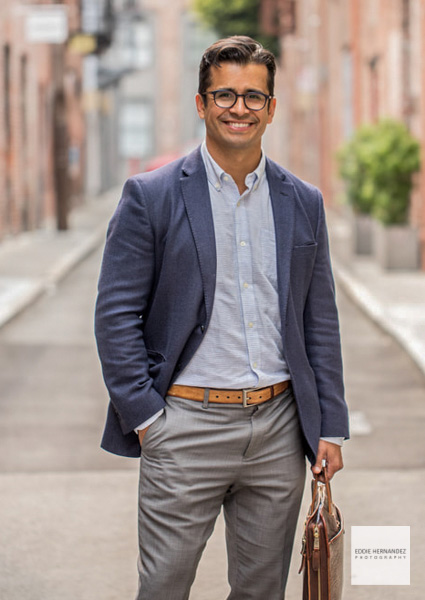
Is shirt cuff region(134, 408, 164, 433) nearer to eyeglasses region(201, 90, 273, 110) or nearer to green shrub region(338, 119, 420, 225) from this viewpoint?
eyeglasses region(201, 90, 273, 110)

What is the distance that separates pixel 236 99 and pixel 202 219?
33 cm

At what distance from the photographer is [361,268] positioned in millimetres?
17859

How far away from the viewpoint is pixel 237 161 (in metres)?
3.23

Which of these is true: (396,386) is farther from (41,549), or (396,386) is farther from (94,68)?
(94,68)

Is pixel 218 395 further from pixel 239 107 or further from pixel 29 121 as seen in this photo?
pixel 29 121

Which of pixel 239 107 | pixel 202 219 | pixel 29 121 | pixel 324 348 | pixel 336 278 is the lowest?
pixel 336 278

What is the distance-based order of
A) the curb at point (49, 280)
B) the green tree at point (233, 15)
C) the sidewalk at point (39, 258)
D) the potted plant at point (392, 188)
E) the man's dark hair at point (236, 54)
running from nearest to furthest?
the man's dark hair at point (236, 54) → the curb at point (49, 280) → the sidewalk at point (39, 258) → the potted plant at point (392, 188) → the green tree at point (233, 15)

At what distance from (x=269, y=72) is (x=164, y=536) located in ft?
4.14

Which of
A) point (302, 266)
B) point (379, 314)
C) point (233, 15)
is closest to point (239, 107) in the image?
point (302, 266)

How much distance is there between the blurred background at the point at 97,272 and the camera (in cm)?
546

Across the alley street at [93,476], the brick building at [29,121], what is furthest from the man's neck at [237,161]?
the brick building at [29,121]

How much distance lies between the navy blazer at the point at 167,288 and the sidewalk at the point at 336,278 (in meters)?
6.33

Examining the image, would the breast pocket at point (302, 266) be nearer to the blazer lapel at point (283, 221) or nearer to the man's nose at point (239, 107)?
the blazer lapel at point (283, 221)

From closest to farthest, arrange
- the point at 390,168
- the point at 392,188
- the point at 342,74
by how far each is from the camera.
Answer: the point at 390,168
the point at 392,188
the point at 342,74
